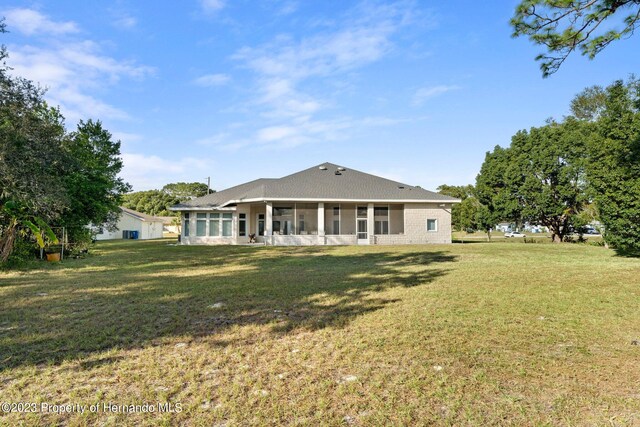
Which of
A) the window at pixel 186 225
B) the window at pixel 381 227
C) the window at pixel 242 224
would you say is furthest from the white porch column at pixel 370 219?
the window at pixel 186 225

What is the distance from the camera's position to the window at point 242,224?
30.3m

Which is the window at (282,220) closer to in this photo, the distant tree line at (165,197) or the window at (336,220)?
the window at (336,220)

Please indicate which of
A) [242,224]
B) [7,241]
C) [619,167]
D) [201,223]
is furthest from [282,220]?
[619,167]

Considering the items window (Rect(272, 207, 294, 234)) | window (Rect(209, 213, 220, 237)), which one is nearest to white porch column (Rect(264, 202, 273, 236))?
window (Rect(272, 207, 294, 234))

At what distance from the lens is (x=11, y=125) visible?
37.3 feet

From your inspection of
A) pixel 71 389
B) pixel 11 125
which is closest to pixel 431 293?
pixel 71 389

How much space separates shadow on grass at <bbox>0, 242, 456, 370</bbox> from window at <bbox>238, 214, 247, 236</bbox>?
17.2 m

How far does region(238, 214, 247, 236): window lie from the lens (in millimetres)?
30281

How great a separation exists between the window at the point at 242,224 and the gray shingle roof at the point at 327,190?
5.66 feet

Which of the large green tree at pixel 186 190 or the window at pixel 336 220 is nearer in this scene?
the window at pixel 336 220

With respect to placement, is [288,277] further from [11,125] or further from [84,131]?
[84,131]

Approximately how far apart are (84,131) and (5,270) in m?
16.6

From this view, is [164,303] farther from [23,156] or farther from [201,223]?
[201,223]

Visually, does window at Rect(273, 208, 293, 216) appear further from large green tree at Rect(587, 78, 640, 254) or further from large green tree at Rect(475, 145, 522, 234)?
large green tree at Rect(587, 78, 640, 254)
